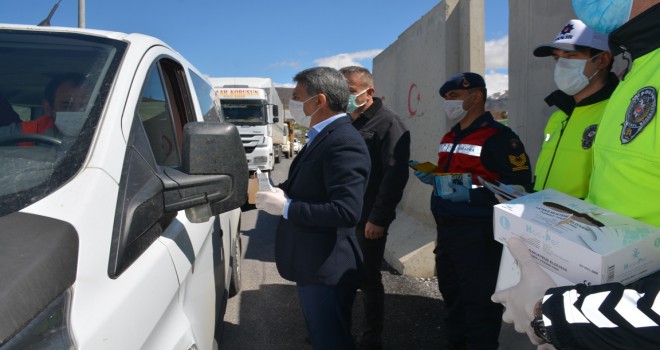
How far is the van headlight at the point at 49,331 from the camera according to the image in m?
0.87

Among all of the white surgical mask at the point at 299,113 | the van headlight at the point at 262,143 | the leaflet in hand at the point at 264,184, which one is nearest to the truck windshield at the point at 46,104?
the leaflet in hand at the point at 264,184

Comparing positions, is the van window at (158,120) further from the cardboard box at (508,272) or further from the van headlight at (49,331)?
the cardboard box at (508,272)

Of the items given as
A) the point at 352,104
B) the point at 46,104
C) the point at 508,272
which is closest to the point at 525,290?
the point at 508,272

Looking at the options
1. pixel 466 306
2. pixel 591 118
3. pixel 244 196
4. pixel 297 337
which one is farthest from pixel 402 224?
pixel 244 196

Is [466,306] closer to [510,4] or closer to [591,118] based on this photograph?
[591,118]

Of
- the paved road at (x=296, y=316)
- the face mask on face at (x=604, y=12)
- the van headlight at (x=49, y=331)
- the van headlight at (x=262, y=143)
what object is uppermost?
the face mask on face at (x=604, y=12)

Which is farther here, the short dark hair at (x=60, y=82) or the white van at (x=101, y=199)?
the short dark hair at (x=60, y=82)

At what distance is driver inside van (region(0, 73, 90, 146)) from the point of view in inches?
55.6

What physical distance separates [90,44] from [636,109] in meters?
1.84

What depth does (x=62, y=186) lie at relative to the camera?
3.90 feet

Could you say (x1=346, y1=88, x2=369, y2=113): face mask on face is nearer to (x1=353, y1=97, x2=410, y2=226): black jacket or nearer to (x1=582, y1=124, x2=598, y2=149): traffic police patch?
(x1=353, y1=97, x2=410, y2=226): black jacket

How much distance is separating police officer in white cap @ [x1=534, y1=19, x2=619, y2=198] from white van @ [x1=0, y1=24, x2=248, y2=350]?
5.09ft

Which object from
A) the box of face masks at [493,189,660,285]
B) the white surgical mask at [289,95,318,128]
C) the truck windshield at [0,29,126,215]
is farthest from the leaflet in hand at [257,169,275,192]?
the box of face masks at [493,189,660,285]

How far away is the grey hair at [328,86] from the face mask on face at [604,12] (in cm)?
121
